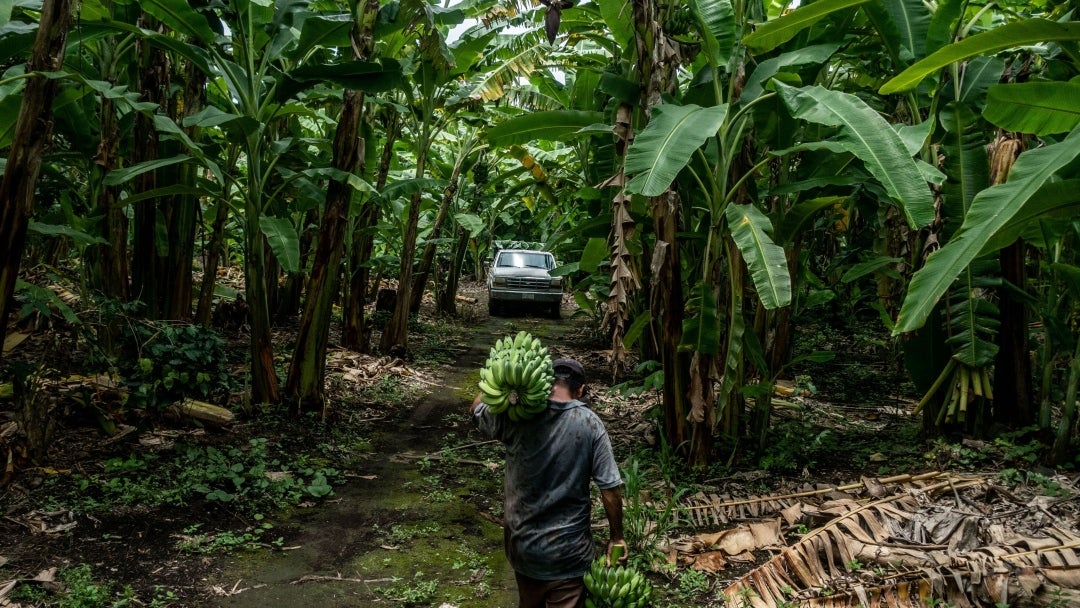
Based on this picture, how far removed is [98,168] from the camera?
6.10 metres

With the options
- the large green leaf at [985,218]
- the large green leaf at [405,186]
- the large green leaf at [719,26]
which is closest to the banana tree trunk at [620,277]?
the large green leaf at [719,26]

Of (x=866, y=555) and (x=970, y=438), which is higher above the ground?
(x=970, y=438)

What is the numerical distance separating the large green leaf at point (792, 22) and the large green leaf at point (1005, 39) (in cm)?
66

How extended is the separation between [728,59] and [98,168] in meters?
5.45

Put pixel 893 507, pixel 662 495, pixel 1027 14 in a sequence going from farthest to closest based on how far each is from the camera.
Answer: pixel 1027 14, pixel 662 495, pixel 893 507

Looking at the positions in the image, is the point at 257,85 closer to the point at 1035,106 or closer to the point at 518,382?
the point at 518,382

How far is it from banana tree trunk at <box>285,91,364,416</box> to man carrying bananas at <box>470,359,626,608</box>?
4.11m

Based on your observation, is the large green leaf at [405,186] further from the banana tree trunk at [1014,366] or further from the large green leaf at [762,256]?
the banana tree trunk at [1014,366]

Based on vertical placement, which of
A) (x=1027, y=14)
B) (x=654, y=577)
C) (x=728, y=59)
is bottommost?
(x=654, y=577)

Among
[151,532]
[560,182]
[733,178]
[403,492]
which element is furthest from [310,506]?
[560,182]

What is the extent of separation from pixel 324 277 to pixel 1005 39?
550cm

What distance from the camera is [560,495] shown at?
293 centimetres

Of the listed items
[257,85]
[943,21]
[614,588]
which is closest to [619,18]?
[943,21]

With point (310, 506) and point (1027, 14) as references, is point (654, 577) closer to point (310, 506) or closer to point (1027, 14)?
point (310, 506)
